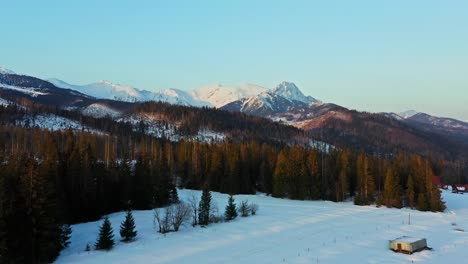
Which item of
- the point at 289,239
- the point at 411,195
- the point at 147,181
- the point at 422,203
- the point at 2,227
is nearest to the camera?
the point at 2,227

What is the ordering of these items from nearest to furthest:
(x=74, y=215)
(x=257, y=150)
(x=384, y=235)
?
1. (x=384, y=235)
2. (x=74, y=215)
3. (x=257, y=150)

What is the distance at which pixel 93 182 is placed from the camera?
61.4 m

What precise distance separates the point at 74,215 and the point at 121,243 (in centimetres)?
1572

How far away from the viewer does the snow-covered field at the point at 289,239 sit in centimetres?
3947

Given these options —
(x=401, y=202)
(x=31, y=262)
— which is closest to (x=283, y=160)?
(x=401, y=202)

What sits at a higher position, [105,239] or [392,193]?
[392,193]

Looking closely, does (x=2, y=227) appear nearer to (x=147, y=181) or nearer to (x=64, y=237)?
(x=64, y=237)

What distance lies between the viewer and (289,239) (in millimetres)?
48562

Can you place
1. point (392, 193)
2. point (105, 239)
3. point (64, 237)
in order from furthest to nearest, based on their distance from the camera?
point (392, 193) < point (105, 239) < point (64, 237)

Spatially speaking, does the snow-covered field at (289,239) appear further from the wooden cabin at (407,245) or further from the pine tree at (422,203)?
the pine tree at (422,203)

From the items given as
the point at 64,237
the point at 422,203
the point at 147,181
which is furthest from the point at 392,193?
the point at 64,237

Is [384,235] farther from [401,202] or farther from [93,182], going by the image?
[93,182]

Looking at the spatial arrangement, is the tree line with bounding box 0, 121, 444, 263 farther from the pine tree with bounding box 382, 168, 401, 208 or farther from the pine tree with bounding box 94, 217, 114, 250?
the pine tree with bounding box 94, 217, 114, 250

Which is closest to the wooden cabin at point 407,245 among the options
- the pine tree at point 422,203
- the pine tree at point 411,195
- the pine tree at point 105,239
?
the pine tree at point 105,239
